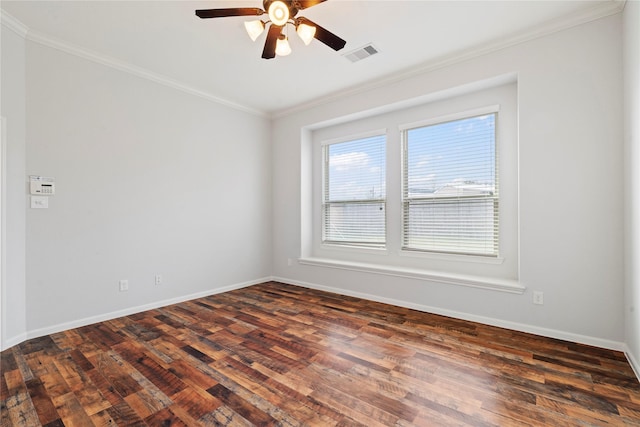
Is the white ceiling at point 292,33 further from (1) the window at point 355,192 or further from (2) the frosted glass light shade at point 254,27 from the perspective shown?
(1) the window at point 355,192

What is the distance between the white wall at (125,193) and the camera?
3.13 m

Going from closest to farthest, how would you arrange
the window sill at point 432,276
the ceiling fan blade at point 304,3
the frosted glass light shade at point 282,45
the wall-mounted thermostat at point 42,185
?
the ceiling fan blade at point 304,3, the frosted glass light shade at point 282,45, the wall-mounted thermostat at point 42,185, the window sill at point 432,276

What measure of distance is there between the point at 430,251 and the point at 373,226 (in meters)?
0.96

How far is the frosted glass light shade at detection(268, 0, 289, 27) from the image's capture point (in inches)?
88.5

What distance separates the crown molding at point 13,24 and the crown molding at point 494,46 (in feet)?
11.3

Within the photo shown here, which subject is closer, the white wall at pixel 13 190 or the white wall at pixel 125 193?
the white wall at pixel 13 190

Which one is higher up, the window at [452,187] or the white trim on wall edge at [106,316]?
the window at [452,187]

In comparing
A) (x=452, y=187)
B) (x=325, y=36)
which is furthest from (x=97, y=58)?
(x=452, y=187)

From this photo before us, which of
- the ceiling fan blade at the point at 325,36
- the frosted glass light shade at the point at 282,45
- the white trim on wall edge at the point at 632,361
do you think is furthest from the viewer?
the frosted glass light shade at the point at 282,45

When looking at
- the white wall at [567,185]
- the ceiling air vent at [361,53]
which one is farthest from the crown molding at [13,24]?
the white wall at [567,185]

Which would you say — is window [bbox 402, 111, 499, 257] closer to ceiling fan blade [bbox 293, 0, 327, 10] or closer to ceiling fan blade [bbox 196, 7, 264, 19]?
ceiling fan blade [bbox 293, 0, 327, 10]

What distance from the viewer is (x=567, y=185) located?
9.64 ft

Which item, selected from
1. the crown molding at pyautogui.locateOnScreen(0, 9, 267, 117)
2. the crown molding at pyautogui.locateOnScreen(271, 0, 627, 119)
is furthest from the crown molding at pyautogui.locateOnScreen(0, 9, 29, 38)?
the crown molding at pyautogui.locateOnScreen(271, 0, 627, 119)

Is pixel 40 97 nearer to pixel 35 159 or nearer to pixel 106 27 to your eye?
pixel 35 159
